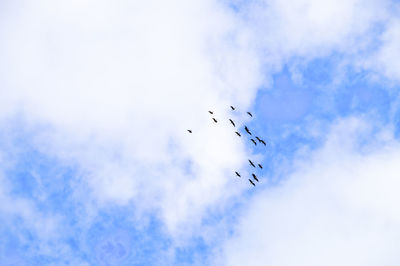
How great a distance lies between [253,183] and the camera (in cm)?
8388

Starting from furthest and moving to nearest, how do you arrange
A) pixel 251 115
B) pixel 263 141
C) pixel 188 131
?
pixel 263 141 → pixel 188 131 → pixel 251 115

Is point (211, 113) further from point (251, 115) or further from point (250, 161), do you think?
point (250, 161)

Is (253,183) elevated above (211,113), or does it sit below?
below

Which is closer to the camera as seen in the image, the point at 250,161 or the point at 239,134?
the point at 239,134

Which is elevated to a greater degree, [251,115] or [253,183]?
[251,115]

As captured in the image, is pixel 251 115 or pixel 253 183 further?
pixel 253 183

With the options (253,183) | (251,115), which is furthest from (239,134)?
(253,183)

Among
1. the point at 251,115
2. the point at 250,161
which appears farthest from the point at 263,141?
the point at 251,115

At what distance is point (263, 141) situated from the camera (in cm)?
8938

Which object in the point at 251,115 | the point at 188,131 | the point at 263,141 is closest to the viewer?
the point at 251,115

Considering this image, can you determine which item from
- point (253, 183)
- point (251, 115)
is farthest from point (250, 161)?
point (251, 115)

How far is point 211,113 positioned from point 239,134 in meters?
7.40

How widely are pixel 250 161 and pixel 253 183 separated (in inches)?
209

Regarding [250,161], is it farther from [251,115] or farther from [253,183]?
[251,115]
